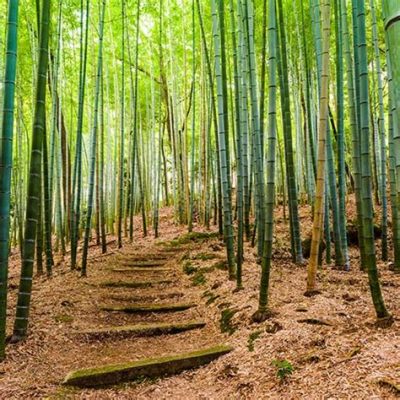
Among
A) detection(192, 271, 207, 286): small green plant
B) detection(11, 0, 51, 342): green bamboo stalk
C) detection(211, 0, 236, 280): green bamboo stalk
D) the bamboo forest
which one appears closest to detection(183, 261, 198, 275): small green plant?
the bamboo forest

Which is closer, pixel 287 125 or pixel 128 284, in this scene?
pixel 287 125

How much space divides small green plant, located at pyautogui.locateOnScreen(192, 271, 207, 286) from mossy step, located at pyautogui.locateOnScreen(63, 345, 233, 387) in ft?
5.41

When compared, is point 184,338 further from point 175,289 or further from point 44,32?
point 44,32

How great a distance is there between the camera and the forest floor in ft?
5.80

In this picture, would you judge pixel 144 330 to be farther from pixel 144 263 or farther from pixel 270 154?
pixel 144 263

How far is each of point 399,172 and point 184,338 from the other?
2.09 meters

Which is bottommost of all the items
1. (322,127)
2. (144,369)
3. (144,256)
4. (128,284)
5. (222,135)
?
(144,369)

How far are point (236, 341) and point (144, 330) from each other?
0.85 meters

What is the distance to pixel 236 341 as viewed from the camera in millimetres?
2441

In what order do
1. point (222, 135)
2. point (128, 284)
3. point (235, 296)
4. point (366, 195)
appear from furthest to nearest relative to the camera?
point (128, 284), point (222, 135), point (235, 296), point (366, 195)

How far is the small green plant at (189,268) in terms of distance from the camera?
458cm

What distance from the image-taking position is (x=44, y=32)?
7.79 ft

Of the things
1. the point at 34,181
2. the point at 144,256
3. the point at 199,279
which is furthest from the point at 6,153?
the point at 144,256

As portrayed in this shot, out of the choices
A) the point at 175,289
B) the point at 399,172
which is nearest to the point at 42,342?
the point at 175,289
